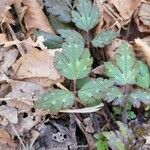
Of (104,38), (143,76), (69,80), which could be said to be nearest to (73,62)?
(69,80)

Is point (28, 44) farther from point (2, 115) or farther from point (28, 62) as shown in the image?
point (2, 115)

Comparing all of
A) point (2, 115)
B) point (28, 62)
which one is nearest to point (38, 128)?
point (2, 115)

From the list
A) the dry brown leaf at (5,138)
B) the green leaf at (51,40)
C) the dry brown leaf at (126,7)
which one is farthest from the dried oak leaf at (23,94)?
the dry brown leaf at (126,7)

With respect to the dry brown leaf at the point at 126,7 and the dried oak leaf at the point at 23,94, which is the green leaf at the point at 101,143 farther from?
the dry brown leaf at the point at 126,7

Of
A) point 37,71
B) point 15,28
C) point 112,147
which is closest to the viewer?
point 112,147

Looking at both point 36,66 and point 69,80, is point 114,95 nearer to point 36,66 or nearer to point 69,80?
point 69,80
